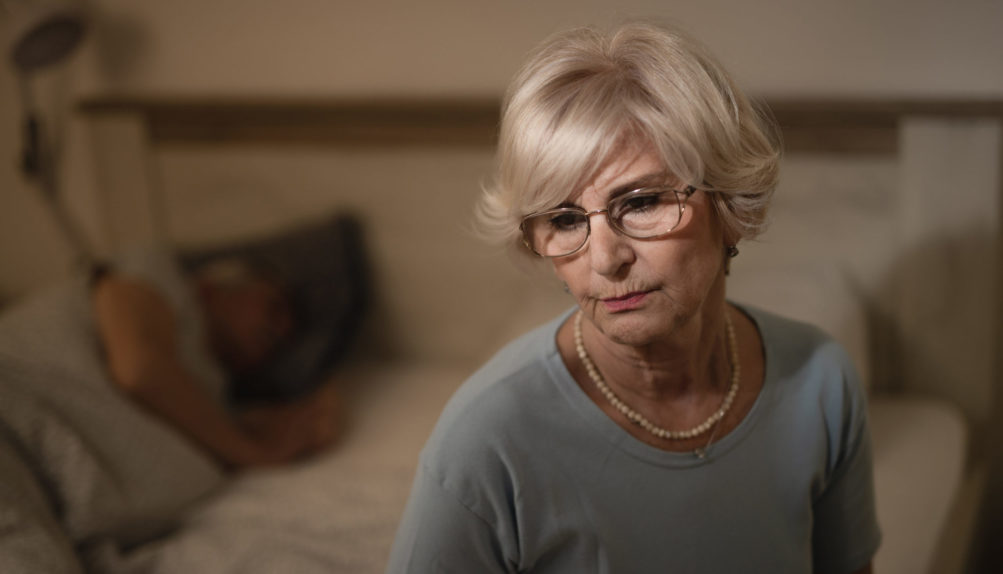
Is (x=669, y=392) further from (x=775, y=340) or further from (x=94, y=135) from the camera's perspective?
(x=94, y=135)

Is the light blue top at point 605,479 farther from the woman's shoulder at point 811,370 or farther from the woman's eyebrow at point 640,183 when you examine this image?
the woman's eyebrow at point 640,183

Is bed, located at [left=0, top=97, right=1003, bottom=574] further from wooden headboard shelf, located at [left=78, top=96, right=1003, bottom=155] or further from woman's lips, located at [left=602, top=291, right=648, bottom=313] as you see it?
woman's lips, located at [left=602, top=291, right=648, bottom=313]

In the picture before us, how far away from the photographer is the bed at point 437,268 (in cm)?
154

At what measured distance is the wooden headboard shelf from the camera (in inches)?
69.3

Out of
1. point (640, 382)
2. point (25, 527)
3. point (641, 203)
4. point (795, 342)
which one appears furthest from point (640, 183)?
point (25, 527)

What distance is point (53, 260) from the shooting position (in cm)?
279

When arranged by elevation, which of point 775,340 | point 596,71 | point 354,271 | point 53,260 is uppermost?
point 596,71

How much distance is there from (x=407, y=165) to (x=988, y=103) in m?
1.23

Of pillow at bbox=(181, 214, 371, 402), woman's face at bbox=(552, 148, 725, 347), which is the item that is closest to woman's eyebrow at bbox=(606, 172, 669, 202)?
woman's face at bbox=(552, 148, 725, 347)

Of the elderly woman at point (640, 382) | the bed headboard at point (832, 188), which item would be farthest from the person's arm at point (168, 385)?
the elderly woman at point (640, 382)

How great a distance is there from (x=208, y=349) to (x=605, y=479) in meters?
1.25

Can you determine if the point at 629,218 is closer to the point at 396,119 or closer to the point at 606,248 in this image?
the point at 606,248

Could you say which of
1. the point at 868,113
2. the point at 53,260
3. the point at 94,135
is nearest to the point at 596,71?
the point at 868,113

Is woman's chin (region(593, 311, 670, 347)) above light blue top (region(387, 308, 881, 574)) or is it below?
above
